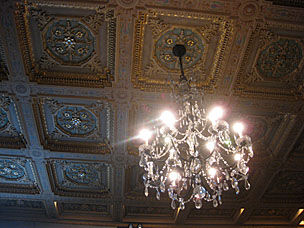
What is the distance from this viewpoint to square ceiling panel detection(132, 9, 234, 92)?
5348mm

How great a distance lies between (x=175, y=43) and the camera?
18.6 feet

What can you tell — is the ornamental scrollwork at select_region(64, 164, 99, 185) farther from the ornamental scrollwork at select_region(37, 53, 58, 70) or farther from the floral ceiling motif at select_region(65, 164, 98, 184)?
the ornamental scrollwork at select_region(37, 53, 58, 70)

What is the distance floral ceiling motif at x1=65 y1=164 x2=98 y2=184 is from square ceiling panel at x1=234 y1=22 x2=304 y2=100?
467cm

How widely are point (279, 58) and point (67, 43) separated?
4.53 meters

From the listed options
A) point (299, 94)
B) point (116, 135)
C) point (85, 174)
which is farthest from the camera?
point (85, 174)

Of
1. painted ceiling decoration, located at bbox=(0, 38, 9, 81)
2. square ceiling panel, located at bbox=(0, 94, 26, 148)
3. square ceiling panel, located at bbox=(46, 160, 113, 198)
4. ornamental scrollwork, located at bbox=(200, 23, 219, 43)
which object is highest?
ornamental scrollwork, located at bbox=(200, 23, 219, 43)

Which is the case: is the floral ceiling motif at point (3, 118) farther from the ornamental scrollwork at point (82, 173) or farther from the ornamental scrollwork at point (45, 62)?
the ornamental scrollwork at point (82, 173)

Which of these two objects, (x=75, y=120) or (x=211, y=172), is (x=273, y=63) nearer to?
(x=211, y=172)

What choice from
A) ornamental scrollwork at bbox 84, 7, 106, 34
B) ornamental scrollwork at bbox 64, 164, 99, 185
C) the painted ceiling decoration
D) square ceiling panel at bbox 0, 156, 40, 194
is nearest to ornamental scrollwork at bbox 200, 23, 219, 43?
ornamental scrollwork at bbox 84, 7, 106, 34

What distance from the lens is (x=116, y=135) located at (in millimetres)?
7102

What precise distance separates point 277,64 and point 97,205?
6810 mm

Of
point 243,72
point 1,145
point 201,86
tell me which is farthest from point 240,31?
point 1,145

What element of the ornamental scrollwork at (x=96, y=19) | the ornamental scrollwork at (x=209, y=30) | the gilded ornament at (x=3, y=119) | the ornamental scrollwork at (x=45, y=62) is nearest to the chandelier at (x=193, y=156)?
the ornamental scrollwork at (x=209, y=30)

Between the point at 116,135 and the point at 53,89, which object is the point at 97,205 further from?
the point at 53,89
